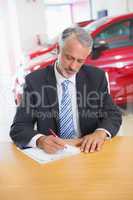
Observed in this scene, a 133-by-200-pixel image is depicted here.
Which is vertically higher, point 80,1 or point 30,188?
point 80,1

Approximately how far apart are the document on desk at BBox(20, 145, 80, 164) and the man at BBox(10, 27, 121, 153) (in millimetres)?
167

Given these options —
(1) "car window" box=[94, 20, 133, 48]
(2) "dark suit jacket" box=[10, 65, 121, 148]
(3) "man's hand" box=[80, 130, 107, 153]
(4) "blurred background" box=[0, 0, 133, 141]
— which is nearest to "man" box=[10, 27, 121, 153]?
(2) "dark suit jacket" box=[10, 65, 121, 148]

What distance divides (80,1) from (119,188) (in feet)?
23.1

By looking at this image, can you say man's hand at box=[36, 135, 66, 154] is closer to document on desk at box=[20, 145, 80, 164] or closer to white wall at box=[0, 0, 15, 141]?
document on desk at box=[20, 145, 80, 164]

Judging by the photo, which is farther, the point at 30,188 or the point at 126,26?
the point at 126,26

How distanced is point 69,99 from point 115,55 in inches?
91.8

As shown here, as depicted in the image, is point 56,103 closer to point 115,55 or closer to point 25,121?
point 25,121

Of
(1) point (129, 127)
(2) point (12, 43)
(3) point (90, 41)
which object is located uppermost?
(3) point (90, 41)

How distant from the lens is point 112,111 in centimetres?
193

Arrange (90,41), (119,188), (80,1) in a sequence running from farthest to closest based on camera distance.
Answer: (80,1), (90,41), (119,188)

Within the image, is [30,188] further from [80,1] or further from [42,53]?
[80,1]

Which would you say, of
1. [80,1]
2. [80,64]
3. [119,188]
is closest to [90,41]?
[80,64]

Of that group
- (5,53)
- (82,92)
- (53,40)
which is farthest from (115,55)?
(5,53)

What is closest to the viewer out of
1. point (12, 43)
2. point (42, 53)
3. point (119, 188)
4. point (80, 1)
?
point (119, 188)
